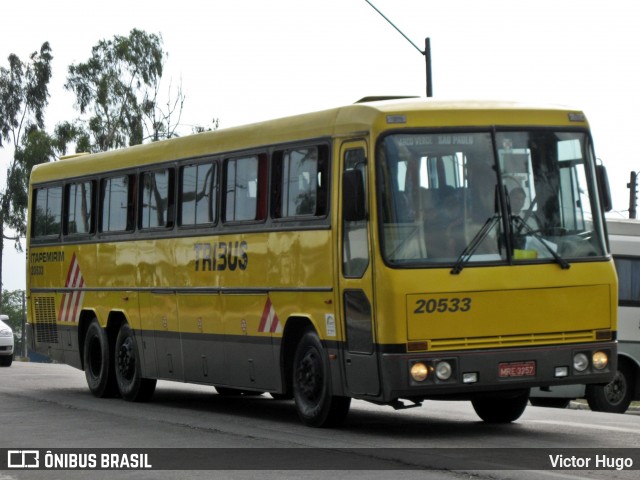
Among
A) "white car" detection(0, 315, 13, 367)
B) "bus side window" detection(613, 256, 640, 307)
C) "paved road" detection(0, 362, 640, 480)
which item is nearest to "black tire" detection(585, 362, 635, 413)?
"bus side window" detection(613, 256, 640, 307)

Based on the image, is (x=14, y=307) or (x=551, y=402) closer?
(x=551, y=402)

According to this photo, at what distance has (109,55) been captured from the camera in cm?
7275

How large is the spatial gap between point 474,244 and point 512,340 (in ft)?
3.02

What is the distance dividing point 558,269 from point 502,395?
4.45 feet

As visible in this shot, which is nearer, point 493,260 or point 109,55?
point 493,260

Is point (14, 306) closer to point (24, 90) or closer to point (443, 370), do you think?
point (24, 90)

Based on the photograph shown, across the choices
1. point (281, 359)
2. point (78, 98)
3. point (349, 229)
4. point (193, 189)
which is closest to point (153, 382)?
point (193, 189)

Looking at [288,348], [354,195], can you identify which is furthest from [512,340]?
[288,348]

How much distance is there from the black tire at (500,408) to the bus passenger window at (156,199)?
4.72 m

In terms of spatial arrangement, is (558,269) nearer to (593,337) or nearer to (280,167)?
(593,337)

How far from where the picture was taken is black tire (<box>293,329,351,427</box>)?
14.9m

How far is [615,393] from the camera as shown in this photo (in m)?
22.5

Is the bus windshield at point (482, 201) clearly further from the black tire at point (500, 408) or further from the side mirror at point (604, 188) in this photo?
the black tire at point (500, 408)

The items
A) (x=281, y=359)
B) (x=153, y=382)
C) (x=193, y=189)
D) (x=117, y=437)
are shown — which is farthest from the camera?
(x=153, y=382)
